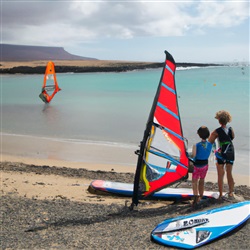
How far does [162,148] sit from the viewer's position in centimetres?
497

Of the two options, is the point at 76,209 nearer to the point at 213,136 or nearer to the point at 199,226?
the point at 199,226

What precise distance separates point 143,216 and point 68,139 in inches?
319

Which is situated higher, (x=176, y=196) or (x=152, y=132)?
(x=152, y=132)

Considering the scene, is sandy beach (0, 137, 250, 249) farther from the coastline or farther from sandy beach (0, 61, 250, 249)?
the coastline

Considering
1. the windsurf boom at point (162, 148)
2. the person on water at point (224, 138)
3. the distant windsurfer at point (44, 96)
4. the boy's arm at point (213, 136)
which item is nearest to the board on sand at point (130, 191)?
the windsurf boom at point (162, 148)

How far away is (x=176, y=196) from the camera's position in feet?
18.0

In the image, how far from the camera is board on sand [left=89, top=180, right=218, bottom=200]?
18.0 ft

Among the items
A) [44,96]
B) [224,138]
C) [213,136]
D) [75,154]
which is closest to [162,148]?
[213,136]

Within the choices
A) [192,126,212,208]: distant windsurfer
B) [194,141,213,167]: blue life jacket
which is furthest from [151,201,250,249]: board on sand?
[194,141,213,167]: blue life jacket

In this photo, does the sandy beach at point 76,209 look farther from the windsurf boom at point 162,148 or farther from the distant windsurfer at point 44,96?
the distant windsurfer at point 44,96

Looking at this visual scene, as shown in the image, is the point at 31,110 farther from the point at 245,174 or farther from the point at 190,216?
the point at 190,216

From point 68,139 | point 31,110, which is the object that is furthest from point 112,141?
point 31,110

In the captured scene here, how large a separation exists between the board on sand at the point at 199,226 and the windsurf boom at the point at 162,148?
83 centimetres

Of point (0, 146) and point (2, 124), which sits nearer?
point (0, 146)
